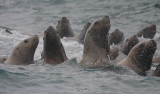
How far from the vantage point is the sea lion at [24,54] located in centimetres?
1195

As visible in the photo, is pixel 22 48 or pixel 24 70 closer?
pixel 24 70

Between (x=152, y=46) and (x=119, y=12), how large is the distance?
13379 mm

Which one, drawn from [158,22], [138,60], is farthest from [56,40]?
Result: [158,22]

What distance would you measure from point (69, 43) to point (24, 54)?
4.75 m

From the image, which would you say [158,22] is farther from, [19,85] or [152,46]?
[19,85]

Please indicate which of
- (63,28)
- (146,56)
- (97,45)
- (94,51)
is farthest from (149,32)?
(146,56)

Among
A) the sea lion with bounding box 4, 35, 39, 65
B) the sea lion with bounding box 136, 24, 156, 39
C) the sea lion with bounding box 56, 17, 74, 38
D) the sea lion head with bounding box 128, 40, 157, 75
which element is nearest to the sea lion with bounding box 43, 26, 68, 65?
the sea lion with bounding box 4, 35, 39, 65

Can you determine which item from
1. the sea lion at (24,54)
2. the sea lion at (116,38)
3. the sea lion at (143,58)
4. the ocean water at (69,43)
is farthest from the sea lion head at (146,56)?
the sea lion at (116,38)

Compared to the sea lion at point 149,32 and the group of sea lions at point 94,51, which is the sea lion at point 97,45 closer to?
the group of sea lions at point 94,51

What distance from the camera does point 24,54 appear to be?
39.8 ft

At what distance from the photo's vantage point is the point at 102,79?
9.60m

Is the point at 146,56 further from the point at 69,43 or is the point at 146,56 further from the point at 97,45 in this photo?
the point at 69,43

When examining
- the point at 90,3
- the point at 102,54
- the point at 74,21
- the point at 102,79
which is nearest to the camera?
the point at 102,79

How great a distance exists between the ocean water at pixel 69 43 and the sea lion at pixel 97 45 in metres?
0.39
